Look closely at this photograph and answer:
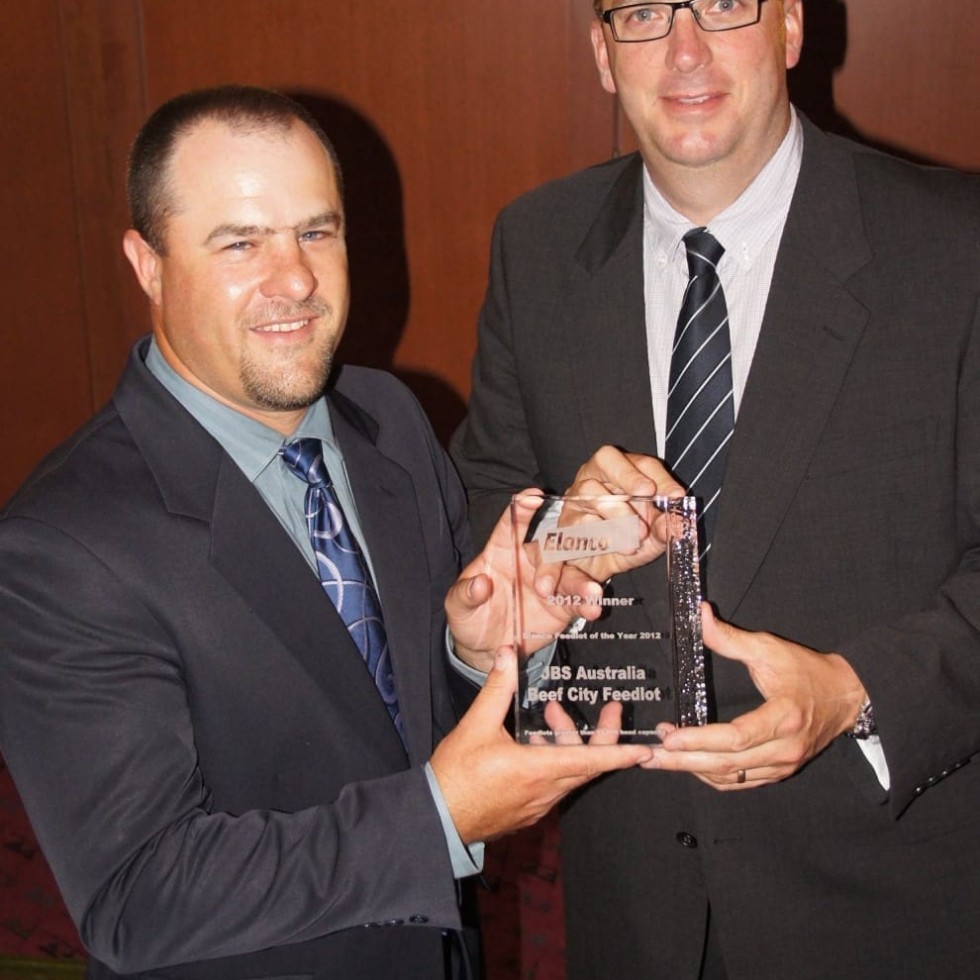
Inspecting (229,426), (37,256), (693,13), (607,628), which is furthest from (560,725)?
(37,256)

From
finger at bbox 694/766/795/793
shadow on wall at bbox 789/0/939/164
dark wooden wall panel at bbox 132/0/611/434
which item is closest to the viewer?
finger at bbox 694/766/795/793

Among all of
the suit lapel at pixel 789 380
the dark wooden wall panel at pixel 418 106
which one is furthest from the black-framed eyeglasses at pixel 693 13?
the dark wooden wall panel at pixel 418 106

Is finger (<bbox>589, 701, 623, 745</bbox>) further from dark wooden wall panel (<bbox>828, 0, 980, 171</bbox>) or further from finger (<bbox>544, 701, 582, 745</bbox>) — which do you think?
dark wooden wall panel (<bbox>828, 0, 980, 171</bbox>)

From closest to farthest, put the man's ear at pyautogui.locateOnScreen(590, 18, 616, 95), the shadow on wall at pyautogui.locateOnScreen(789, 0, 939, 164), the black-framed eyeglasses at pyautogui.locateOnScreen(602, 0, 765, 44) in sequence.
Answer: the black-framed eyeglasses at pyautogui.locateOnScreen(602, 0, 765, 44), the man's ear at pyautogui.locateOnScreen(590, 18, 616, 95), the shadow on wall at pyautogui.locateOnScreen(789, 0, 939, 164)

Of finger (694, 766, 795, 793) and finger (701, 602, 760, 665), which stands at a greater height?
finger (701, 602, 760, 665)

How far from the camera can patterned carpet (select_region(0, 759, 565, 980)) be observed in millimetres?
2902

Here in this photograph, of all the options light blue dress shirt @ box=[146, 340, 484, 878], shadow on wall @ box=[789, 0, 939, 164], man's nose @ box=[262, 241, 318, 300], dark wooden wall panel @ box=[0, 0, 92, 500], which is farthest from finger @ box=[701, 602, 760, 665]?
dark wooden wall panel @ box=[0, 0, 92, 500]

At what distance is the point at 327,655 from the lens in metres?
1.52

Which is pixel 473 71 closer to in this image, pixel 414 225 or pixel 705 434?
pixel 414 225

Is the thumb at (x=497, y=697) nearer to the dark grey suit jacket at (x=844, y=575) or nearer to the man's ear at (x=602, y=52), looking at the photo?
the dark grey suit jacket at (x=844, y=575)

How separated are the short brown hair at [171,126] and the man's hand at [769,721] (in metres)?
0.86

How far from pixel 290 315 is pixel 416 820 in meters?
0.68

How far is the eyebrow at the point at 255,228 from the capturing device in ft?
5.19

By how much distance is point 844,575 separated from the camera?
1.63m
